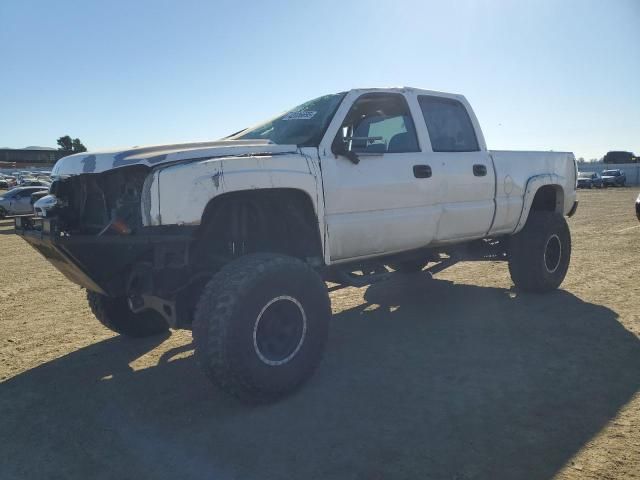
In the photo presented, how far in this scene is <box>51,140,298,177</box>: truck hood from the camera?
312cm

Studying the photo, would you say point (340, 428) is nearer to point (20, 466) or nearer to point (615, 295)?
point (20, 466)

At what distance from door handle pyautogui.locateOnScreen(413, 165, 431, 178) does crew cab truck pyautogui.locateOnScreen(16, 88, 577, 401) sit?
13 mm

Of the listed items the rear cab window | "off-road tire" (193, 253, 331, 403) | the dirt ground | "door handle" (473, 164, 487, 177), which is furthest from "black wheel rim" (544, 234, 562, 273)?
"off-road tire" (193, 253, 331, 403)

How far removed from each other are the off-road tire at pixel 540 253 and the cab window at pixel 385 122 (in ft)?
6.80

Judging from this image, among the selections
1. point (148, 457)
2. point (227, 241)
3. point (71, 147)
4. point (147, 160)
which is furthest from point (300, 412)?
point (71, 147)

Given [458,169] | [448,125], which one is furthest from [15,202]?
[458,169]

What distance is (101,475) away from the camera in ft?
8.16

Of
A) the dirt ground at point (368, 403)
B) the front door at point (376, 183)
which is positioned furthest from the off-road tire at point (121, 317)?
the front door at point (376, 183)

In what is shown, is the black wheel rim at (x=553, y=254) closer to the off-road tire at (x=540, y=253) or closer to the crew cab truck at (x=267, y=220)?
the off-road tire at (x=540, y=253)

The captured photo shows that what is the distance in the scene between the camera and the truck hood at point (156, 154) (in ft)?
10.2

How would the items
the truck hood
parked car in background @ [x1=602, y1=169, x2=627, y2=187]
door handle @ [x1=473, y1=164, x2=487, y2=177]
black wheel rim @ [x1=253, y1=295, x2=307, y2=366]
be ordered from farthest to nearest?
parked car in background @ [x1=602, y1=169, x2=627, y2=187] → door handle @ [x1=473, y1=164, x2=487, y2=177] → black wheel rim @ [x1=253, y1=295, x2=307, y2=366] → the truck hood

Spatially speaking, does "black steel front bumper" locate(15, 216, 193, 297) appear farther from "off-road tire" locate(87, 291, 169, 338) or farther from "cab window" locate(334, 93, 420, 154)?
"cab window" locate(334, 93, 420, 154)

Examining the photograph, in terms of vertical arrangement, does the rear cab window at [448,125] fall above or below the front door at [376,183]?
above

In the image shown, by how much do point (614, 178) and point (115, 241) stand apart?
46.9 m
